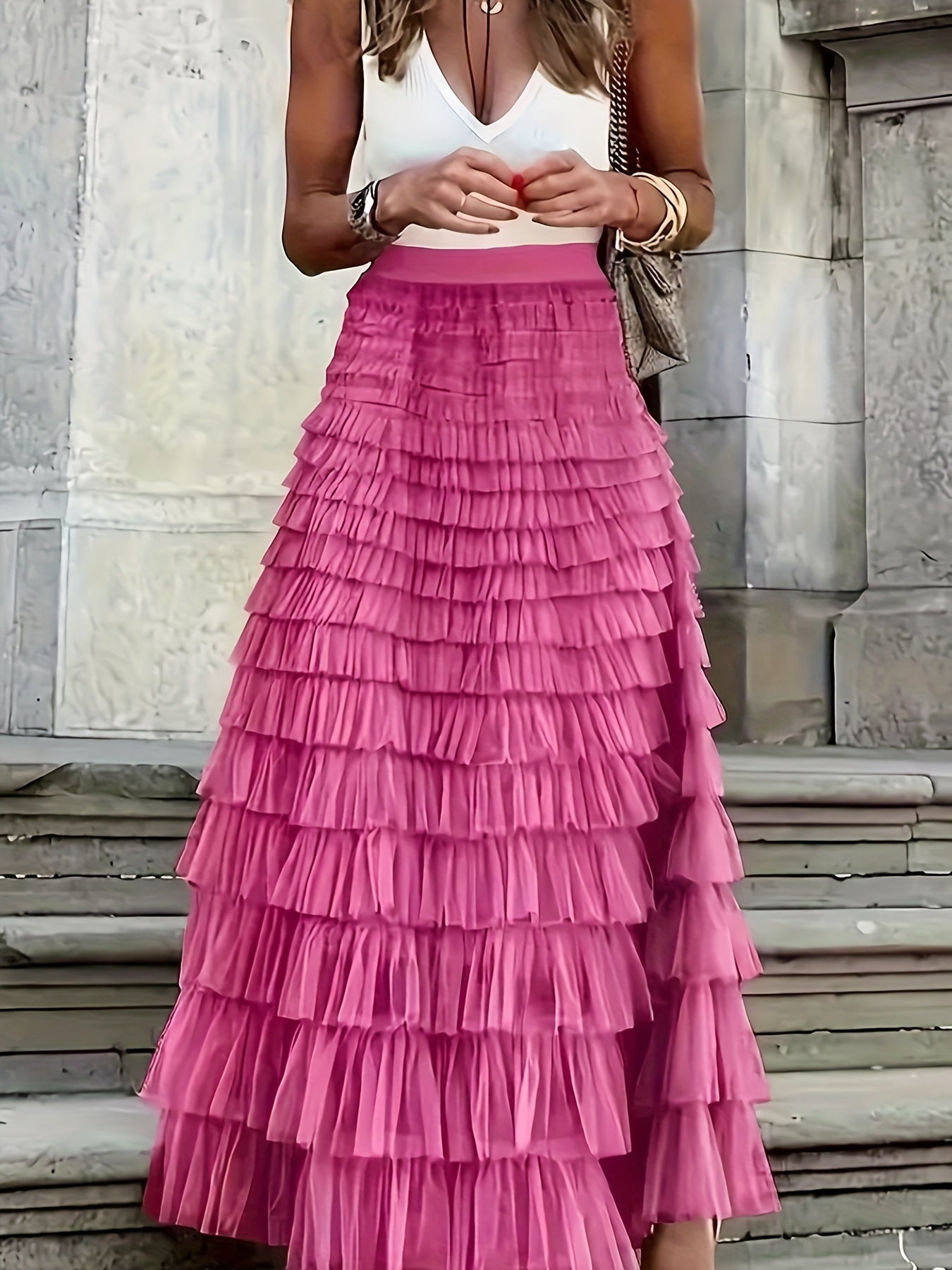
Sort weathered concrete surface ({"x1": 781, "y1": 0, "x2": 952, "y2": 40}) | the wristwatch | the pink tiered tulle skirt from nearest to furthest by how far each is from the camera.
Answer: the pink tiered tulle skirt < the wristwatch < weathered concrete surface ({"x1": 781, "y1": 0, "x2": 952, "y2": 40})

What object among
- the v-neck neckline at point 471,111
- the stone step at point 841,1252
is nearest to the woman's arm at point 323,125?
the v-neck neckline at point 471,111

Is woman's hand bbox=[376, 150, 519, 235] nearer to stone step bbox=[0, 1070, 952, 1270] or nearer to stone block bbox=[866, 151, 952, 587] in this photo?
stone step bbox=[0, 1070, 952, 1270]

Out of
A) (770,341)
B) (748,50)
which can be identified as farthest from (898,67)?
(770,341)

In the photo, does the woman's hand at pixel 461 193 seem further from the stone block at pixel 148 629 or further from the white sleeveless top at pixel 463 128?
the stone block at pixel 148 629

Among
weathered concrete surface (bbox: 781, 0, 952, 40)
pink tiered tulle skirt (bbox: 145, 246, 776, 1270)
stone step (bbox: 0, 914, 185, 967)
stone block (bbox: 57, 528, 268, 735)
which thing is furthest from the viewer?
weathered concrete surface (bbox: 781, 0, 952, 40)

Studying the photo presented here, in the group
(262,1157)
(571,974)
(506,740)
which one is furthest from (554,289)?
(262,1157)

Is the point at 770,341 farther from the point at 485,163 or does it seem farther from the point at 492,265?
the point at 485,163

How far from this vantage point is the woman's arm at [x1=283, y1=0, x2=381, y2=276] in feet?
5.65

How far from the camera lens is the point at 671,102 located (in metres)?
1.75

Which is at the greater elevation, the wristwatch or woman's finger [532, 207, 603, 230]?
the wristwatch

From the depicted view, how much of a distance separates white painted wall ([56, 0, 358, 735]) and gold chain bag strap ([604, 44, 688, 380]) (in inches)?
60.5

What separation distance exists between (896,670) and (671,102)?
6.38 ft

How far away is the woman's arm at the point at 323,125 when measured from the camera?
1721mm

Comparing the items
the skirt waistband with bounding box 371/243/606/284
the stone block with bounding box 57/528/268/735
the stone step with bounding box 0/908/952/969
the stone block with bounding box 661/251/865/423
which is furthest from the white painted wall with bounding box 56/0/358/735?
the skirt waistband with bounding box 371/243/606/284
